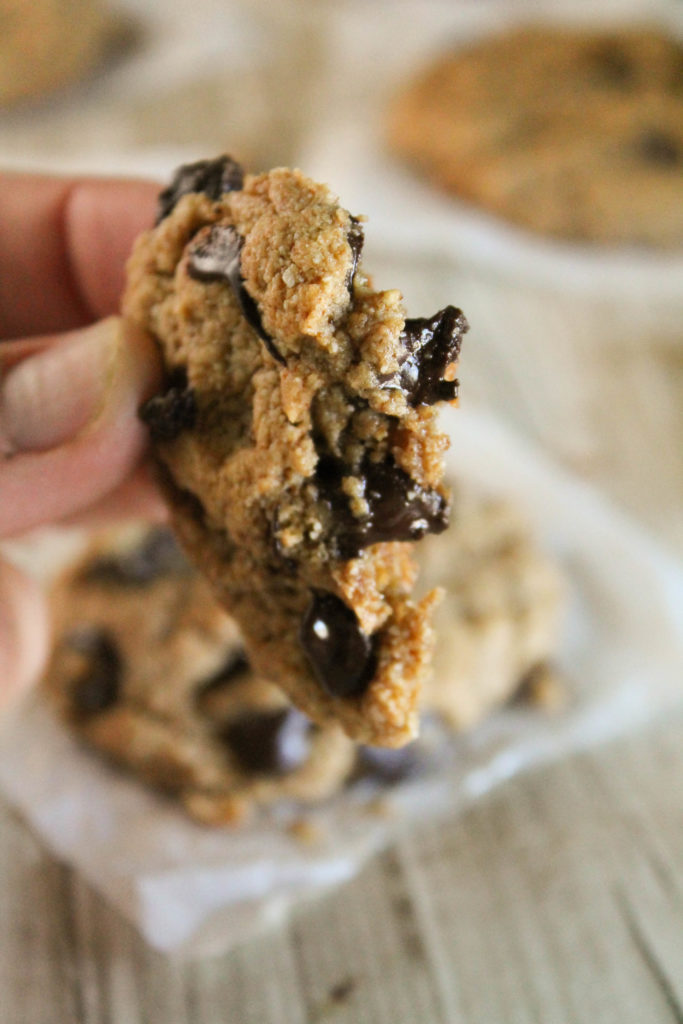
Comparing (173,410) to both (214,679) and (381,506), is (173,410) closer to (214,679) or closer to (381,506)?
(381,506)

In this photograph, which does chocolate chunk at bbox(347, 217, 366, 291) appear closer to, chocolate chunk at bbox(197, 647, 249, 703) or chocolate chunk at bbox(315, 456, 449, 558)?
chocolate chunk at bbox(315, 456, 449, 558)

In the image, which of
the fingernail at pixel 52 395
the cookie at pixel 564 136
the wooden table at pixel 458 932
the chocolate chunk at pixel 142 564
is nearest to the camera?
the fingernail at pixel 52 395

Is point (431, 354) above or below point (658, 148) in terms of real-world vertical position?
above

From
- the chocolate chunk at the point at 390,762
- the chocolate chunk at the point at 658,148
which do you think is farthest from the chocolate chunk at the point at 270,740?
the chocolate chunk at the point at 658,148

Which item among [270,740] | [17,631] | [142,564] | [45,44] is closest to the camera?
[17,631]

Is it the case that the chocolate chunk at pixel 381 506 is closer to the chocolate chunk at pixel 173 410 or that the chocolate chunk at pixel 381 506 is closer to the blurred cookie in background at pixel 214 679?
the chocolate chunk at pixel 173 410

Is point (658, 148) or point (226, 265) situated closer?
point (226, 265)

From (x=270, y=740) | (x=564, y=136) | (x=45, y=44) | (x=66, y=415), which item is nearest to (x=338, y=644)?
(x=66, y=415)

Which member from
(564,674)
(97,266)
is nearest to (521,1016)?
(564,674)
